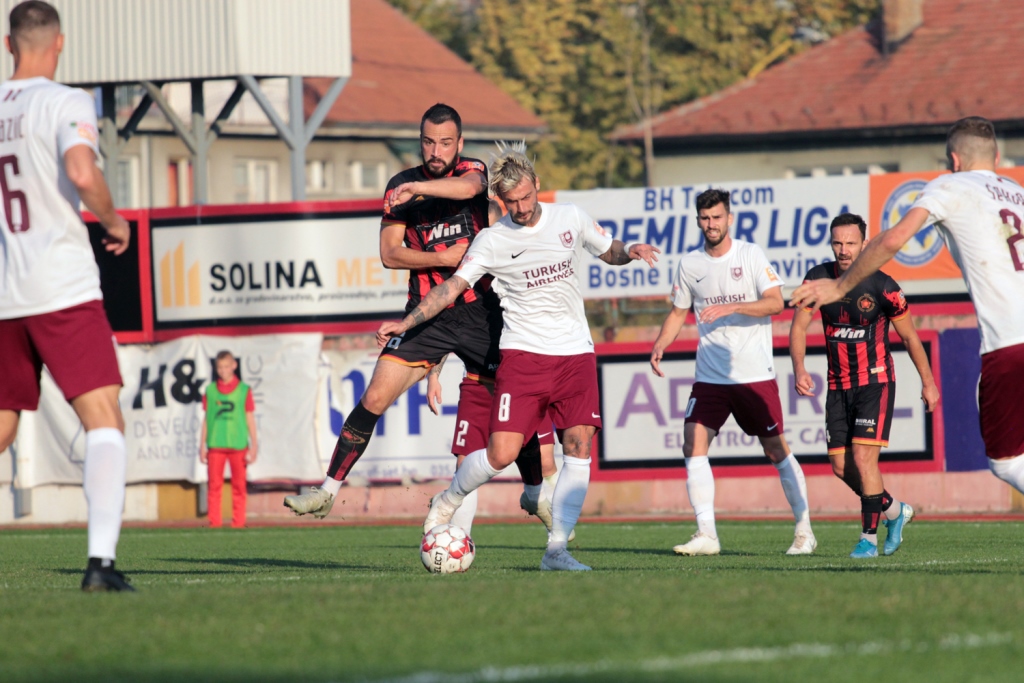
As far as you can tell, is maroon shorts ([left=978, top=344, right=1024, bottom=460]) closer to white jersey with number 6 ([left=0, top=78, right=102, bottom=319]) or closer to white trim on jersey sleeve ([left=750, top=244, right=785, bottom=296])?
white trim on jersey sleeve ([left=750, top=244, right=785, bottom=296])

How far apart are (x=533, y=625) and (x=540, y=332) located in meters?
3.29

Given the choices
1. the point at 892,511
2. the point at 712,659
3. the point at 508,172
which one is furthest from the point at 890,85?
the point at 712,659

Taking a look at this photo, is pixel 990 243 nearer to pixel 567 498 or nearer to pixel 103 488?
pixel 567 498

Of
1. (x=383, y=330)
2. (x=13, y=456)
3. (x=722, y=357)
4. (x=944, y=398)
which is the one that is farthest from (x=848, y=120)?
(x=383, y=330)

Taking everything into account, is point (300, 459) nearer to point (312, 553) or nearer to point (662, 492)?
point (662, 492)

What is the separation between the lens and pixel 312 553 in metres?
11.9

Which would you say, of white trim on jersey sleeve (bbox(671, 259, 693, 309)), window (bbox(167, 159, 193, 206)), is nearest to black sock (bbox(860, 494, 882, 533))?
white trim on jersey sleeve (bbox(671, 259, 693, 309))

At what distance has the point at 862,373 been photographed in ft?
34.6

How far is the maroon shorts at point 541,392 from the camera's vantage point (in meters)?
8.52

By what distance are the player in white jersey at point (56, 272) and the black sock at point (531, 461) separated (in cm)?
347

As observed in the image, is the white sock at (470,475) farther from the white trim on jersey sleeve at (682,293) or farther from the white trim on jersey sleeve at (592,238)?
the white trim on jersey sleeve at (682,293)

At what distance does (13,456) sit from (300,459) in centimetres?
361

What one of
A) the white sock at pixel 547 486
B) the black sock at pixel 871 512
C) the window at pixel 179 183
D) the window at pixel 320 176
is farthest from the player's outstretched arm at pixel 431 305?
the window at pixel 320 176

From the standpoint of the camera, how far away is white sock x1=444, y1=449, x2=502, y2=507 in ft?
28.4
